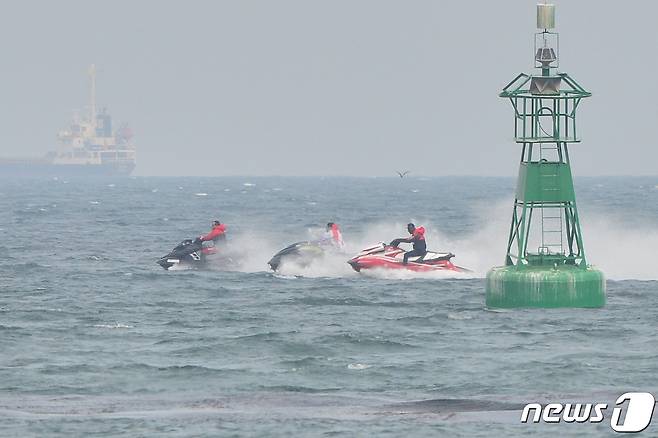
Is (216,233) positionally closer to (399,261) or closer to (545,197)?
(399,261)

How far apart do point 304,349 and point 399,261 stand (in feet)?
53.3

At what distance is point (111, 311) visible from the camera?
129ft

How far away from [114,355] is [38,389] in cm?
376

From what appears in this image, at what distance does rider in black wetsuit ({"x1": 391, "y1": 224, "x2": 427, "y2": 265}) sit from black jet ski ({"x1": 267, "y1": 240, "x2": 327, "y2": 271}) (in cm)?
346

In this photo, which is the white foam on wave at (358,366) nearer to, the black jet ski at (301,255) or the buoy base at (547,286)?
the buoy base at (547,286)

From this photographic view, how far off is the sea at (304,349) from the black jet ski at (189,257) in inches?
19.9

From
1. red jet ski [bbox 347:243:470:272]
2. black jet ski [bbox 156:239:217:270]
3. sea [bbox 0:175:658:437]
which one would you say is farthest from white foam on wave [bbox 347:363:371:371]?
black jet ski [bbox 156:239:217:270]

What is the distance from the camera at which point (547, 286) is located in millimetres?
35688

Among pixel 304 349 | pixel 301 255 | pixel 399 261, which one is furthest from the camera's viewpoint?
→ pixel 301 255

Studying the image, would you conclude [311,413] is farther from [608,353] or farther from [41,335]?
[41,335]

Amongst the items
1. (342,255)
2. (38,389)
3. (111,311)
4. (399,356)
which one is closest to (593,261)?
(342,255)

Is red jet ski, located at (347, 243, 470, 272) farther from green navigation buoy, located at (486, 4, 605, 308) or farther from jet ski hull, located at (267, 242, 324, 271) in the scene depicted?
green navigation buoy, located at (486, 4, 605, 308)

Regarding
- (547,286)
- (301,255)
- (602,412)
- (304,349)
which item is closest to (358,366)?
(304,349)

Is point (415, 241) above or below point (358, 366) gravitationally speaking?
above
